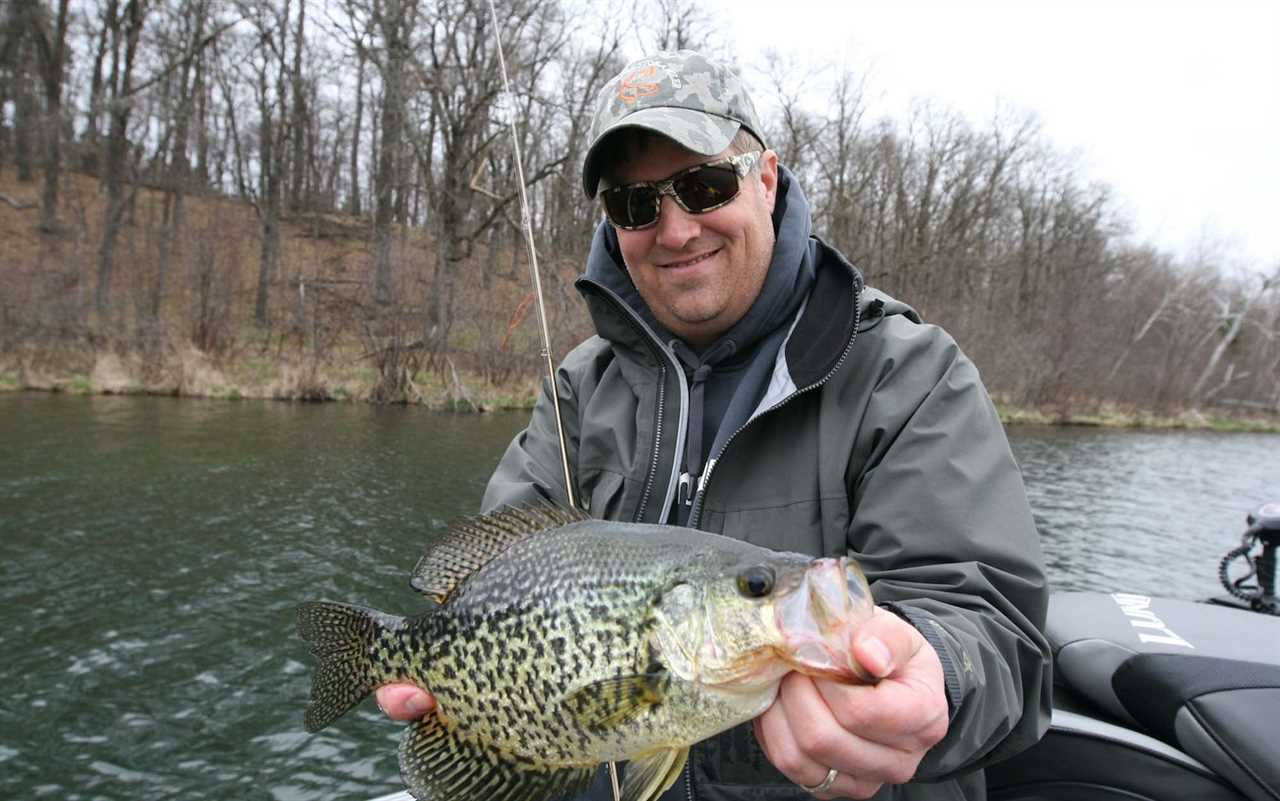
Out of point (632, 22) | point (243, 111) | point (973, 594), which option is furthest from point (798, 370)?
point (243, 111)

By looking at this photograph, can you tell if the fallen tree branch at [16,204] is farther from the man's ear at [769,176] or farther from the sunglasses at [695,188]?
the man's ear at [769,176]

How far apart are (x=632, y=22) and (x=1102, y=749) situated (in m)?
33.8

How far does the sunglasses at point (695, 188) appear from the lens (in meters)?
2.49

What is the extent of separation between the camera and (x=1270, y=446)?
31125 mm

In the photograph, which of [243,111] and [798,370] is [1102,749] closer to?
[798,370]

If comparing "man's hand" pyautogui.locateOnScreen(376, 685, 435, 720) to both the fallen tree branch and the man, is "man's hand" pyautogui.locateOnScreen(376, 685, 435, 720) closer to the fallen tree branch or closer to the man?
the man

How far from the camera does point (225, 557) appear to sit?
28.8 ft

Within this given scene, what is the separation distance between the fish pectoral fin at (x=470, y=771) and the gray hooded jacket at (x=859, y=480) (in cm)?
51

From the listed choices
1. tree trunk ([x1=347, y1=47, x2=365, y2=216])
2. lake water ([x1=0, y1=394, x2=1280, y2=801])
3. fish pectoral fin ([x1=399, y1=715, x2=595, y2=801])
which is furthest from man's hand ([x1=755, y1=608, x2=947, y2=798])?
tree trunk ([x1=347, y1=47, x2=365, y2=216])

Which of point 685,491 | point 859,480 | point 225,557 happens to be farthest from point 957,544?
point 225,557

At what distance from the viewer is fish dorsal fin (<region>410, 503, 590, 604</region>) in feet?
6.75

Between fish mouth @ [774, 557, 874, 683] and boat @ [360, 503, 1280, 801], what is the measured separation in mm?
1735

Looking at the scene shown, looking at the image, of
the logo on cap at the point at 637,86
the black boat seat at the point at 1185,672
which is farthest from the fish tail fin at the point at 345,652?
the black boat seat at the point at 1185,672

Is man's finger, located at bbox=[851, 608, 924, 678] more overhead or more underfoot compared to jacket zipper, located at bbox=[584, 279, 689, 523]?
more underfoot
